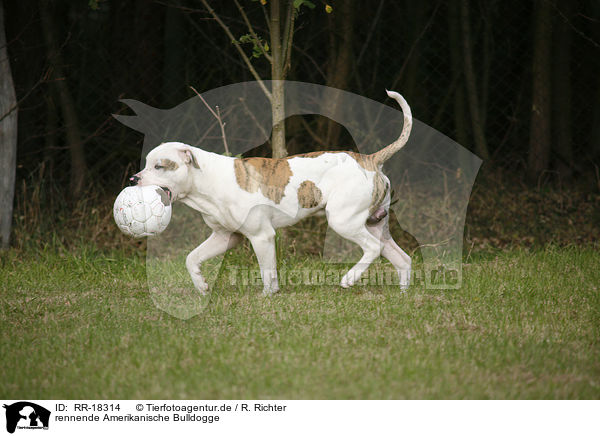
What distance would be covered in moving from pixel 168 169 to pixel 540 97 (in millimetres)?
4990

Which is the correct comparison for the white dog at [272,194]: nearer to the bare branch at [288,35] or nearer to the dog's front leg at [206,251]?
the dog's front leg at [206,251]

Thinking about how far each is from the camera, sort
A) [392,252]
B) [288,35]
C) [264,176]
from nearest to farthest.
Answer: [264,176]
[392,252]
[288,35]

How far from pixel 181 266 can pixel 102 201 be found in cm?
202

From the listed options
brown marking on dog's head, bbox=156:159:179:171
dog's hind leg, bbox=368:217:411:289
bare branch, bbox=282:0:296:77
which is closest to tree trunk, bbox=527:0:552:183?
bare branch, bbox=282:0:296:77

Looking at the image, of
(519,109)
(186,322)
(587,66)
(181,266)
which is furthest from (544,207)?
(186,322)

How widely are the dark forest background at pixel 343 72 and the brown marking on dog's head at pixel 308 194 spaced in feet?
8.76

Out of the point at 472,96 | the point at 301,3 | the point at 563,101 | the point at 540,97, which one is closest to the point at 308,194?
the point at 301,3

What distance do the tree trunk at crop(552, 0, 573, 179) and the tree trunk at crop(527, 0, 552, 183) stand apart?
0.33 meters

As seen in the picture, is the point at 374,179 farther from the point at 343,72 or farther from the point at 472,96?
the point at 472,96

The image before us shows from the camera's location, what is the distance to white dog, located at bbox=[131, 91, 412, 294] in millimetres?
4387

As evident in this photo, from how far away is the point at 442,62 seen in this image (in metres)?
7.92

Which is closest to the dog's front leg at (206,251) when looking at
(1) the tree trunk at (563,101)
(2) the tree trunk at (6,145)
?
(2) the tree trunk at (6,145)

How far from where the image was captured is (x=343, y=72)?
A: 7117 millimetres
